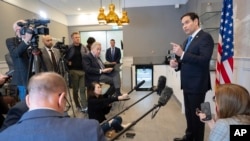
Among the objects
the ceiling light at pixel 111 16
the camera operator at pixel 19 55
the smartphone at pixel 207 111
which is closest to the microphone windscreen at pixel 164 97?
the smartphone at pixel 207 111

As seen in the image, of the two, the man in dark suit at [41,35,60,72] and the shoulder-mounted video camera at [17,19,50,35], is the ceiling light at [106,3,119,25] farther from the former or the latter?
the shoulder-mounted video camera at [17,19,50,35]

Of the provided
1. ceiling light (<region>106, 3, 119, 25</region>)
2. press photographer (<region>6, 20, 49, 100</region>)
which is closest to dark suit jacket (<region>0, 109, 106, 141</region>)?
press photographer (<region>6, 20, 49, 100</region>)

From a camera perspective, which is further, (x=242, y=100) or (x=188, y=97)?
(x=188, y=97)

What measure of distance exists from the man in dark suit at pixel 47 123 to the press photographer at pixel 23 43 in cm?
133

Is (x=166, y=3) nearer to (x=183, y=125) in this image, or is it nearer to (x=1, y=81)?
(x=183, y=125)

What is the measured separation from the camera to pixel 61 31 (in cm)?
869

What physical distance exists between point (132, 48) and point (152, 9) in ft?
4.63

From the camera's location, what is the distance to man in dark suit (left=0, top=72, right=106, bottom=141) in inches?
31.3

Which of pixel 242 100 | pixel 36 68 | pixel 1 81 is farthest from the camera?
pixel 36 68

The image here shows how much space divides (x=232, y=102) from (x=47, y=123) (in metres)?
1.13

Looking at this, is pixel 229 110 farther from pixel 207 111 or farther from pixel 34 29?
pixel 34 29

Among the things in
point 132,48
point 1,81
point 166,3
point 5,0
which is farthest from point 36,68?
point 166,3

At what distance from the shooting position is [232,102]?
1.40m

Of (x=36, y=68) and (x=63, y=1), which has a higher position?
(x=63, y=1)
